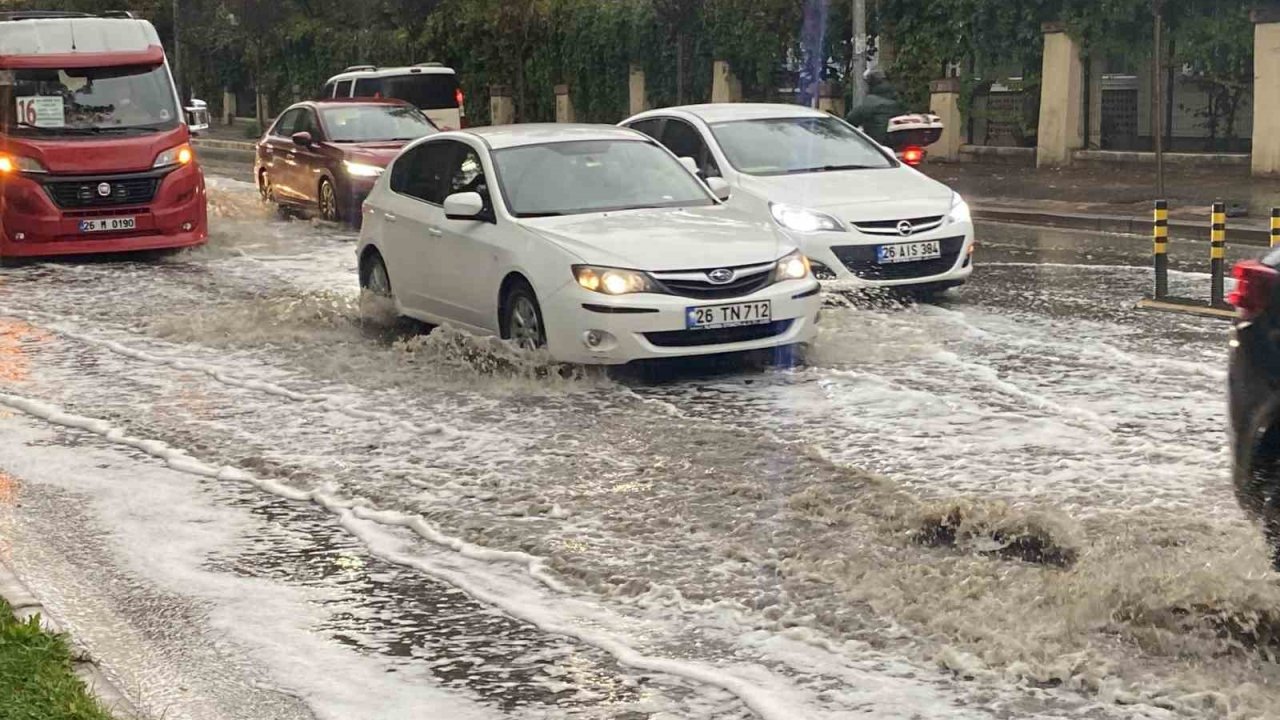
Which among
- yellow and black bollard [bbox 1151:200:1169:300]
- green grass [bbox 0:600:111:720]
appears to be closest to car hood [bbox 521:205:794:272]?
yellow and black bollard [bbox 1151:200:1169:300]

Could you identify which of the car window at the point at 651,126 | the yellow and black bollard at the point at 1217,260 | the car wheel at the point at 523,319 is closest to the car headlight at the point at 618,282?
the car wheel at the point at 523,319

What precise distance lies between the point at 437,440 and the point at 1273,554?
4.25 meters

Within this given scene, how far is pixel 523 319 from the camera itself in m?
11.0

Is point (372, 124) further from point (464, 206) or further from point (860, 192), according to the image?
point (464, 206)

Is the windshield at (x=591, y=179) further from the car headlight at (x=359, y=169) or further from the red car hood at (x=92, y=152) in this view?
the car headlight at (x=359, y=169)

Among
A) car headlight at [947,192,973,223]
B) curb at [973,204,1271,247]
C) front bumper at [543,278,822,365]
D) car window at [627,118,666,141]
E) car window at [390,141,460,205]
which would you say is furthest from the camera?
curb at [973,204,1271,247]

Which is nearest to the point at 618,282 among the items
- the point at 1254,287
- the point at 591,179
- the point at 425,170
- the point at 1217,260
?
the point at 591,179

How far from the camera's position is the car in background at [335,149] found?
21.5m

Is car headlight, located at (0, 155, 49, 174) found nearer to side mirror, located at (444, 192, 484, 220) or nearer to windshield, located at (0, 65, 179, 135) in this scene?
windshield, located at (0, 65, 179, 135)

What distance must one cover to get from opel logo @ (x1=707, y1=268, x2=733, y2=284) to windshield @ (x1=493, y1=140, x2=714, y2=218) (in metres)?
1.26

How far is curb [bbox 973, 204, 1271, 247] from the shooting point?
18547mm

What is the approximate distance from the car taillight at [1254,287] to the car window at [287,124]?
731 inches

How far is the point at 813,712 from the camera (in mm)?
5109

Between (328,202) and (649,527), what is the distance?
15.4 m
